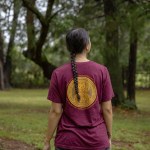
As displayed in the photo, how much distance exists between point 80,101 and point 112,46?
1415 cm

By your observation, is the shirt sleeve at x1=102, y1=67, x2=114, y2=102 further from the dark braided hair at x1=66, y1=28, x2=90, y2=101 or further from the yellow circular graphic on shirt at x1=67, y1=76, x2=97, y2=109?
the dark braided hair at x1=66, y1=28, x2=90, y2=101

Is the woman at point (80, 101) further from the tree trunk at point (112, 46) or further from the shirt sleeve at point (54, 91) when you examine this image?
the tree trunk at point (112, 46)

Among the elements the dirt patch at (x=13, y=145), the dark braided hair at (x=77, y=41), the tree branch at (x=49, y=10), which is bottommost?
the dirt patch at (x=13, y=145)

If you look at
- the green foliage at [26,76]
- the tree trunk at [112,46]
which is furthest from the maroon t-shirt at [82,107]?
the green foliage at [26,76]

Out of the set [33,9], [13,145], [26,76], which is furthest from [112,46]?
[26,76]

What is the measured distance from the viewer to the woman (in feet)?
13.0

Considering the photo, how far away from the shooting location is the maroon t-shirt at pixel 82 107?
13.0ft

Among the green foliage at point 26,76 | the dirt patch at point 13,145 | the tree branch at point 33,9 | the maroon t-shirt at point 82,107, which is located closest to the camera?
the maroon t-shirt at point 82,107

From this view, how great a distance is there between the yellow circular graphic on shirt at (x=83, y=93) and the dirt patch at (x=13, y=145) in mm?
4549

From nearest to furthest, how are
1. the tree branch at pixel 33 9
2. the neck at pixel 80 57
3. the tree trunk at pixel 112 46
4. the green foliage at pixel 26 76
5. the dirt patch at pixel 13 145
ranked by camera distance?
the neck at pixel 80 57 < the dirt patch at pixel 13 145 < the tree branch at pixel 33 9 < the tree trunk at pixel 112 46 < the green foliage at pixel 26 76

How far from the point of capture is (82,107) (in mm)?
3977

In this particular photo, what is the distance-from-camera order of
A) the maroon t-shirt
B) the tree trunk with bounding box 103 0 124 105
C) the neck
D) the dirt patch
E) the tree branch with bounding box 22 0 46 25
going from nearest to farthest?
the maroon t-shirt < the neck < the dirt patch < the tree branch with bounding box 22 0 46 25 < the tree trunk with bounding box 103 0 124 105

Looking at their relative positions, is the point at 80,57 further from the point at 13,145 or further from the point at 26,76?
the point at 26,76

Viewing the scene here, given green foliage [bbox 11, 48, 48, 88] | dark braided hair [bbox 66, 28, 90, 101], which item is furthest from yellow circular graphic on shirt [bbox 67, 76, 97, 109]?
green foliage [bbox 11, 48, 48, 88]
